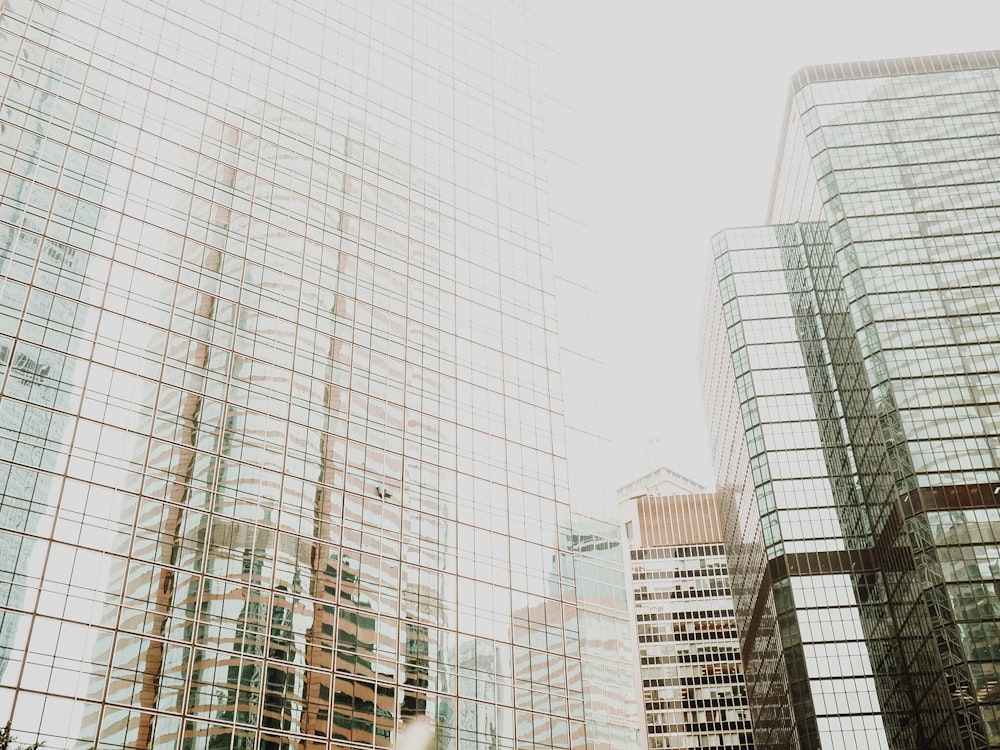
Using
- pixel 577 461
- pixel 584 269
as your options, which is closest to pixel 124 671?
pixel 577 461

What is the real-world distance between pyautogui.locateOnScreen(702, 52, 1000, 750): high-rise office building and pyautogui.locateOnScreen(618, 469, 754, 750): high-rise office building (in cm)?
2669

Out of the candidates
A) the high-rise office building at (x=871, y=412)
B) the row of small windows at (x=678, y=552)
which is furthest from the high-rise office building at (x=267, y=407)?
the row of small windows at (x=678, y=552)

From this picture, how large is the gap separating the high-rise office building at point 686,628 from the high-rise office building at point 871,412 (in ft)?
87.6

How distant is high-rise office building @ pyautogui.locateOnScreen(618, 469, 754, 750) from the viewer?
143m

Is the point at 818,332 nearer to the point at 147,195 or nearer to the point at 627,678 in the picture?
the point at 627,678

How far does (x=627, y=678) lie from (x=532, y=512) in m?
11.1

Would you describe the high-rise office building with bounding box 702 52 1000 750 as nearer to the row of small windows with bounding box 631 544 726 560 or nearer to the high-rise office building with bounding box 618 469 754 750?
the high-rise office building with bounding box 618 469 754 750

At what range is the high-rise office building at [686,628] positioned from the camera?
5615 inches

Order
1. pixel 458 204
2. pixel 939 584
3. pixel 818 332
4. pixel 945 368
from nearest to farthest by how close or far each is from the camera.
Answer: pixel 458 204 < pixel 939 584 < pixel 945 368 < pixel 818 332

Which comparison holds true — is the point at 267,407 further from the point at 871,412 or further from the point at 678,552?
the point at 678,552

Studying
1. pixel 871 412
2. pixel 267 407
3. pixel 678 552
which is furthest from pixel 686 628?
pixel 267 407

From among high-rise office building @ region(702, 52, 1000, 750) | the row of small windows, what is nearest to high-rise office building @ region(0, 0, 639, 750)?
high-rise office building @ region(702, 52, 1000, 750)

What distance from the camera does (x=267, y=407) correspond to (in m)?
52.6

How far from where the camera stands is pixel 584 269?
7712 centimetres
